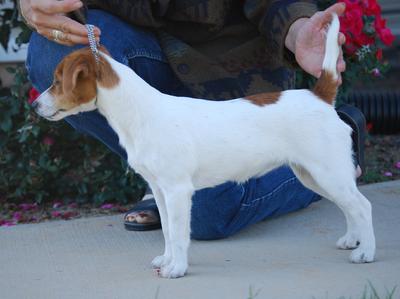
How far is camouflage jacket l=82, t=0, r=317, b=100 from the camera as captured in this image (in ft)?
12.6

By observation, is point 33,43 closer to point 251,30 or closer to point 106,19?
point 106,19

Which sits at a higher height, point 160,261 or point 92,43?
point 92,43

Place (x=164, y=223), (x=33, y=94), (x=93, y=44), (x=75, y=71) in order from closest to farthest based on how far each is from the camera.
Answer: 1. (x=75, y=71)
2. (x=93, y=44)
3. (x=164, y=223)
4. (x=33, y=94)

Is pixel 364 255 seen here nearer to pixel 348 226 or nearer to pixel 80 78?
pixel 348 226

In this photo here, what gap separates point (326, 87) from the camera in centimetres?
322

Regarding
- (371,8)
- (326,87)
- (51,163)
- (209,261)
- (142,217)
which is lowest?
(51,163)

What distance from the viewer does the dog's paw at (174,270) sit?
3107 mm

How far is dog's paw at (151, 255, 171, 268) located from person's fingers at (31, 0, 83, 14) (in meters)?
1.08

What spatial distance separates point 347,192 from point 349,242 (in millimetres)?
330

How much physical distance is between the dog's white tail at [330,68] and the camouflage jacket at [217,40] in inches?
20.9

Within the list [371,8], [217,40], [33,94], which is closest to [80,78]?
[217,40]

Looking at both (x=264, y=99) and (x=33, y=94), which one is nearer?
(x=264, y=99)

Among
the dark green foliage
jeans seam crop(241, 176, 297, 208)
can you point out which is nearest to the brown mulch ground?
the dark green foliage

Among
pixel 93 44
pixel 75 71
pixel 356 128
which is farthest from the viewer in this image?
pixel 356 128
